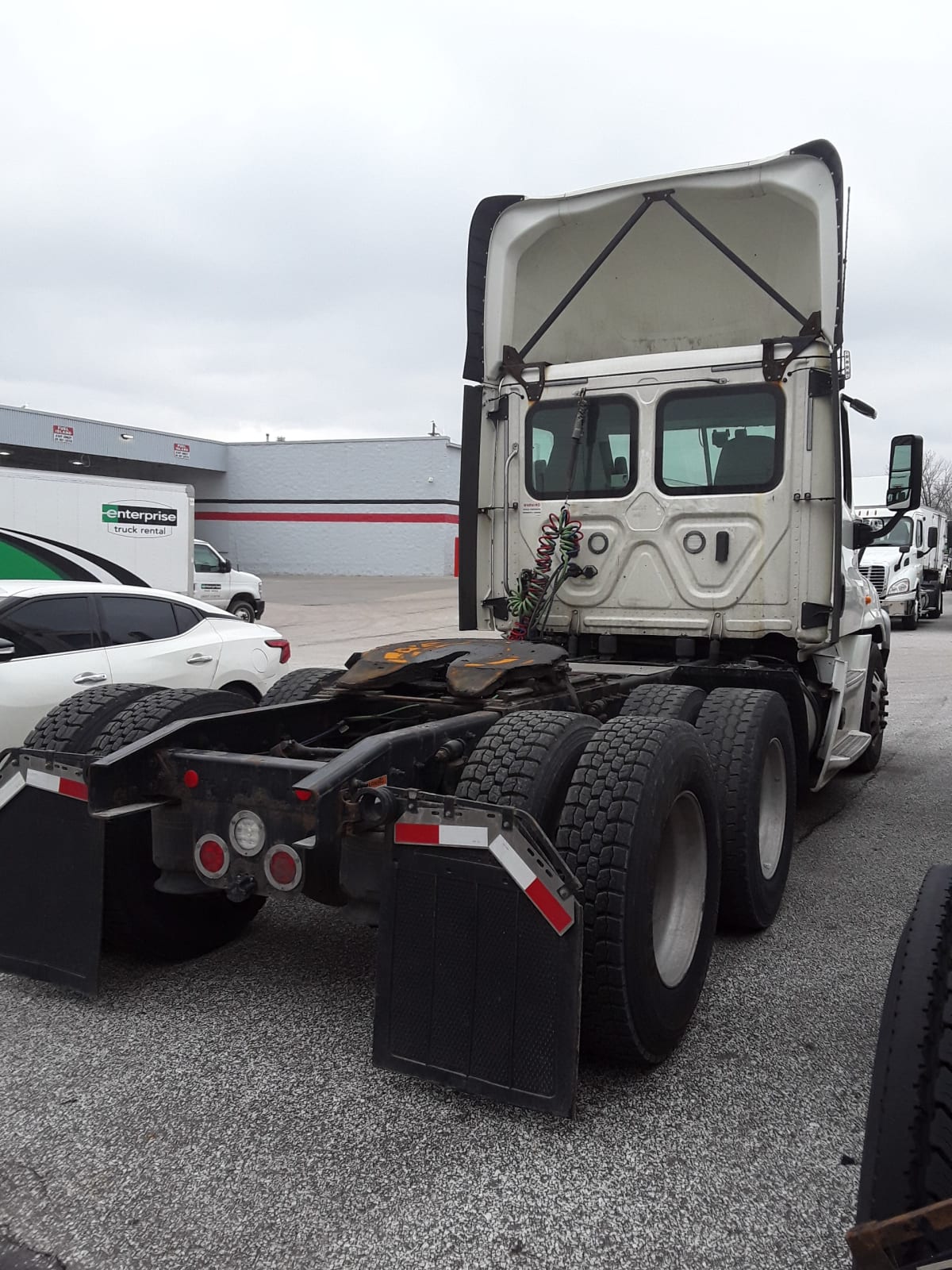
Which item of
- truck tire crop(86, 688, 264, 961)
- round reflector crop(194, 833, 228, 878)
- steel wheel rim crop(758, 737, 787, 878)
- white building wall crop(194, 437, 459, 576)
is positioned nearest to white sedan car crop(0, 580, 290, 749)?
truck tire crop(86, 688, 264, 961)

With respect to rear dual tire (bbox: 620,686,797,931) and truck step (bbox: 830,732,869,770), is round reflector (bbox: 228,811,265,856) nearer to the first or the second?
rear dual tire (bbox: 620,686,797,931)

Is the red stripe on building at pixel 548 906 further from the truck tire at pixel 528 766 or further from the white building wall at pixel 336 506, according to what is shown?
the white building wall at pixel 336 506

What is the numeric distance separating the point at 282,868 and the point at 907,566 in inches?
848

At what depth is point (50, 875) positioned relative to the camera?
11.6 ft

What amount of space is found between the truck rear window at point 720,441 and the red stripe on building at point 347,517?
114 ft

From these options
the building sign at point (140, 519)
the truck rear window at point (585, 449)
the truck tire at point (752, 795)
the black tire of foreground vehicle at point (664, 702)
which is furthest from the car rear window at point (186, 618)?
the building sign at point (140, 519)

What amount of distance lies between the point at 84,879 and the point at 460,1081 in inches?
57.9

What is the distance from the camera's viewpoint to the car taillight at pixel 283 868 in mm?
3156

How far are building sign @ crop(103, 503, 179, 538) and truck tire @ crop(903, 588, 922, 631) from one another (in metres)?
15.3

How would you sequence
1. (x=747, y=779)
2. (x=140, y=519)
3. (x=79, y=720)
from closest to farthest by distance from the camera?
(x=79, y=720), (x=747, y=779), (x=140, y=519)

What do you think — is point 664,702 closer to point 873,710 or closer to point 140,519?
point 873,710

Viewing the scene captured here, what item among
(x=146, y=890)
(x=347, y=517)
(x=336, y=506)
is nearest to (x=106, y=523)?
(x=146, y=890)

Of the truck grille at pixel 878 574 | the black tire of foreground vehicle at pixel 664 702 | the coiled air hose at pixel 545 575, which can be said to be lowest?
the black tire of foreground vehicle at pixel 664 702

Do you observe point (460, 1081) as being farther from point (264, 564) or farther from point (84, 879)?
point (264, 564)
